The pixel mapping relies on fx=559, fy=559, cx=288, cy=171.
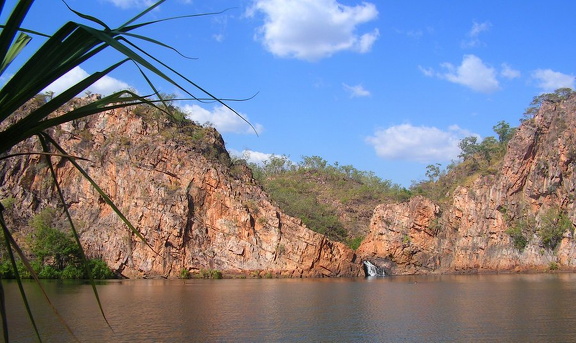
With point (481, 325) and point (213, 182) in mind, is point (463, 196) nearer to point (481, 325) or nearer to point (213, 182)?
point (213, 182)

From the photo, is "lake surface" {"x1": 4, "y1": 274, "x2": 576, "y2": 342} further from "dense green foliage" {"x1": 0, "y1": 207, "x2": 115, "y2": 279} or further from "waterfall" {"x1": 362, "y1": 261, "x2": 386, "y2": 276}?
"waterfall" {"x1": 362, "y1": 261, "x2": 386, "y2": 276}

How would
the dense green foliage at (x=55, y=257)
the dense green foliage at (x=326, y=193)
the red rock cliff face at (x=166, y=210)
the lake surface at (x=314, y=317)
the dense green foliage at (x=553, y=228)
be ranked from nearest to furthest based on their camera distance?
the lake surface at (x=314, y=317) < the dense green foliage at (x=55, y=257) < the red rock cliff face at (x=166, y=210) < the dense green foliage at (x=553, y=228) < the dense green foliage at (x=326, y=193)

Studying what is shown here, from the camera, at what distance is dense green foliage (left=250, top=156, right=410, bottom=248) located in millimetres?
97875

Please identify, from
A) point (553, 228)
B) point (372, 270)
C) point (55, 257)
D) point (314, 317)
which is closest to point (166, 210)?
point (55, 257)

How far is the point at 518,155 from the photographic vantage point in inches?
3302

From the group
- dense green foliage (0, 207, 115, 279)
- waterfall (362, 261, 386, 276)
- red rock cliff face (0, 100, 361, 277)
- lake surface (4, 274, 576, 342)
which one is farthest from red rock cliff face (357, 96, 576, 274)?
lake surface (4, 274, 576, 342)

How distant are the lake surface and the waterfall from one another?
3926 cm

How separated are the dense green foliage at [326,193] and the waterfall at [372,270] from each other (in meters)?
11.8

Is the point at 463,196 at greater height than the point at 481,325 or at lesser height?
greater

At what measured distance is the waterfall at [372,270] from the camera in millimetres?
81438

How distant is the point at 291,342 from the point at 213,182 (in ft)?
191

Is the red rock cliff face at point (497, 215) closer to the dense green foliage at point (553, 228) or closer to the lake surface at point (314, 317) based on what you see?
the dense green foliage at point (553, 228)

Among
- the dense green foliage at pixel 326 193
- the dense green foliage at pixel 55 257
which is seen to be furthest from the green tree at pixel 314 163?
the dense green foliage at pixel 55 257

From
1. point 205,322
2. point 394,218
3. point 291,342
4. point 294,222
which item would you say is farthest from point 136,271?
point 291,342
